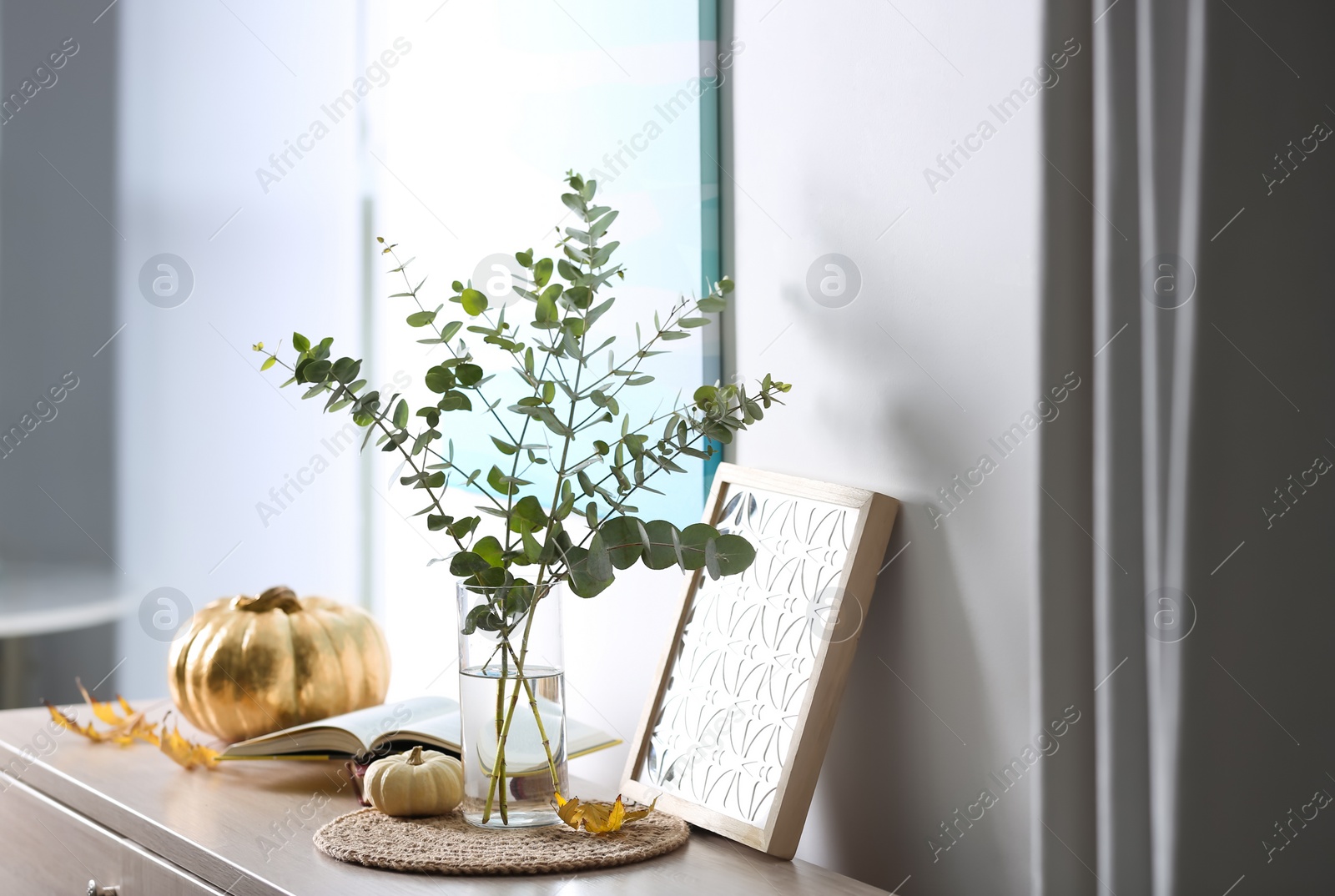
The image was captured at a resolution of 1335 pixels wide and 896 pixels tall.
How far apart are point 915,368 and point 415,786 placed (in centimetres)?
66

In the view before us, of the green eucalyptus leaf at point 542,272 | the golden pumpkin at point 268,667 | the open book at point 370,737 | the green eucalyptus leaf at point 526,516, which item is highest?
the green eucalyptus leaf at point 542,272

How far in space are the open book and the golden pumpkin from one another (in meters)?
0.06

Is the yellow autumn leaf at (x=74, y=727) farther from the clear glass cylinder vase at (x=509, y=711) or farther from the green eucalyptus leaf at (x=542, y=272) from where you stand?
the green eucalyptus leaf at (x=542, y=272)

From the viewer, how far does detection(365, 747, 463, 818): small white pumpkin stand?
120 centimetres

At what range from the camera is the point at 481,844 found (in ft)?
3.61

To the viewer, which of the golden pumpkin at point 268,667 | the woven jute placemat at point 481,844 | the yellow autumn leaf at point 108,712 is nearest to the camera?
the woven jute placemat at point 481,844

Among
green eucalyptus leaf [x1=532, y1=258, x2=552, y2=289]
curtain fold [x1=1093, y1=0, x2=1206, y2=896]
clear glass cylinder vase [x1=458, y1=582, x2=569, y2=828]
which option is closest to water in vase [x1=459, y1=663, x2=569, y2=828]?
clear glass cylinder vase [x1=458, y1=582, x2=569, y2=828]

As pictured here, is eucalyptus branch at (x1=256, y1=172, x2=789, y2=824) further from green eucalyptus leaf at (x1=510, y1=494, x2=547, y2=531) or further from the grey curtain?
the grey curtain

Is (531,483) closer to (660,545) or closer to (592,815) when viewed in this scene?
(660,545)

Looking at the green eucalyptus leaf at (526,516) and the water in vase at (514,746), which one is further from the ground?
the green eucalyptus leaf at (526,516)

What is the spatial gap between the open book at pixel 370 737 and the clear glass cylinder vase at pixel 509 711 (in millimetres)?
155

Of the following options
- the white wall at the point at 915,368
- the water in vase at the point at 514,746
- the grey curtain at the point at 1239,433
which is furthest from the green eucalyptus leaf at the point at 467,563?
the grey curtain at the point at 1239,433

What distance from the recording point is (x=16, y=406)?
2311mm

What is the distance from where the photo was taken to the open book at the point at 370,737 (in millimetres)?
1339
